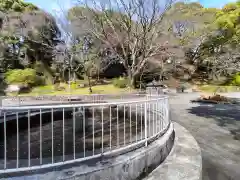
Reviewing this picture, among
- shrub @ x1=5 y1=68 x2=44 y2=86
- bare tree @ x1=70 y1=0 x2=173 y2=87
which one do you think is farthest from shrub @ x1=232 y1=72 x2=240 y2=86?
shrub @ x1=5 y1=68 x2=44 y2=86

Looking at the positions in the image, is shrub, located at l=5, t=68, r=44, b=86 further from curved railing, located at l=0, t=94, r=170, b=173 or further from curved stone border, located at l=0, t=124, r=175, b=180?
curved stone border, located at l=0, t=124, r=175, b=180

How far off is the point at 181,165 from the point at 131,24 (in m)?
16.1

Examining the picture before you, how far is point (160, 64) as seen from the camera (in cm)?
2203

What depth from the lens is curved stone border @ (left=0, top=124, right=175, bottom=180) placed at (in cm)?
220

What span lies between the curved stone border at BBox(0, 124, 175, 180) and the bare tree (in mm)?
15038

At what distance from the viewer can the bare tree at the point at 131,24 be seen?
16391 millimetres

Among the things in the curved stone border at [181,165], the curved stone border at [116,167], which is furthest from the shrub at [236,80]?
the curved stone border at [116,167]

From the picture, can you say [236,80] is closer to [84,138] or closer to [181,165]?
[181,165]

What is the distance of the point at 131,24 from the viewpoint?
17.5 metres

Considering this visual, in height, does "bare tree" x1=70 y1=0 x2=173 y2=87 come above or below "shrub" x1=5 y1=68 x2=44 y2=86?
above

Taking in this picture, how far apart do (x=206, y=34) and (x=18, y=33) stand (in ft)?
71.4

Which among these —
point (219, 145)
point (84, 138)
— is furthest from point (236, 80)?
point (84, 138)

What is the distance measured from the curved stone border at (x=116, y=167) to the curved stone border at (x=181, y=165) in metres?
0.13

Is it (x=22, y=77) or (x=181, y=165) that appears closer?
(x=181, y=165)
